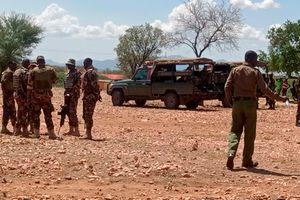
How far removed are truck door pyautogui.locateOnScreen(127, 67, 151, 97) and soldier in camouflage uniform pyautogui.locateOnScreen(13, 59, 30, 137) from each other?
12.2m

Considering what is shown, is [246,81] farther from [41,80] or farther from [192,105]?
[192,105]

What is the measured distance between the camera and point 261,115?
22281 mm

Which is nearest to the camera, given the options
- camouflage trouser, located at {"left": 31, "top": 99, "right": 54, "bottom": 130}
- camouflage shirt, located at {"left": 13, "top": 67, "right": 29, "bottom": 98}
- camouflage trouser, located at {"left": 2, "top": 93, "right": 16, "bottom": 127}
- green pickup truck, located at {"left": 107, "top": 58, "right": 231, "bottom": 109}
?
camouflage trouser, located at {"left": 31, "top": 99, "right": 54, "bottom": 130}

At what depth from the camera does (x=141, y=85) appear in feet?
83.8

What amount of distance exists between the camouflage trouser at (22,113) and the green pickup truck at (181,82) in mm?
11559

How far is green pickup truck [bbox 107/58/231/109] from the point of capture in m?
24.1

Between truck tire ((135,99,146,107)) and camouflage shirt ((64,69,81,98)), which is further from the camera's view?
truck tire ((135,99,146,107))

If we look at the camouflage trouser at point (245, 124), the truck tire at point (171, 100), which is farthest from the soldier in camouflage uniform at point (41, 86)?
the truck tire at point (171, 100)

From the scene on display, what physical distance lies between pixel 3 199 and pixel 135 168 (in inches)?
99.7

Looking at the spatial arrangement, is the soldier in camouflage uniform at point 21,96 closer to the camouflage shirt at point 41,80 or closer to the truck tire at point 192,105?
the camouflage shirt at point 41,80

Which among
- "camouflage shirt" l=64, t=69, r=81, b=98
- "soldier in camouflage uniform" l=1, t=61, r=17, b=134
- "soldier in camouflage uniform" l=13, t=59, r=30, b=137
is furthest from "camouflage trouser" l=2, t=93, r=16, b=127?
"camouflage shirt" l=64, t=69, r=81, b=98

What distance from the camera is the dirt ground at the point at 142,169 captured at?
7.50 m

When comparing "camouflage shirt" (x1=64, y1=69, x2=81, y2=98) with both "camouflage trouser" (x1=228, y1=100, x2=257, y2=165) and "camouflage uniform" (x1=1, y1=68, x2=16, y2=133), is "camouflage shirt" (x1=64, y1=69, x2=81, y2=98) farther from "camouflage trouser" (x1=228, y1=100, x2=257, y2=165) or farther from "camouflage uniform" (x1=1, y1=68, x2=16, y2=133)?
"camouflage trouser" (x1=228, y1=100, x2=257, y2=165)

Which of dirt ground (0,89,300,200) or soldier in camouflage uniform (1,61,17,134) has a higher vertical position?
soldier in camouflage uniform (1,61,17,134)
